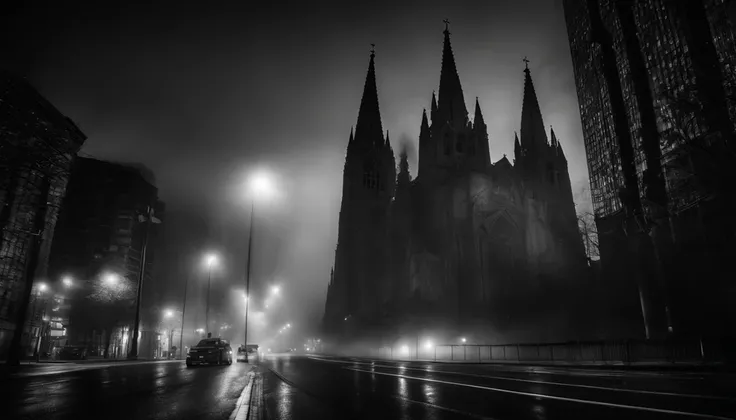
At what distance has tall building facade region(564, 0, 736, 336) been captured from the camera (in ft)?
81.5

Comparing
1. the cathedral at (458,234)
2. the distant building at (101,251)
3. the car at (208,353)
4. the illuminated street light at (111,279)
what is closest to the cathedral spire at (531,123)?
the cathedral at (458,234)

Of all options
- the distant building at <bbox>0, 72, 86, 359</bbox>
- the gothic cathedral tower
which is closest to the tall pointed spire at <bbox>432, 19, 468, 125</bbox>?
the gothic cathedral tower

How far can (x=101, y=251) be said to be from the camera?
5566 centimetres

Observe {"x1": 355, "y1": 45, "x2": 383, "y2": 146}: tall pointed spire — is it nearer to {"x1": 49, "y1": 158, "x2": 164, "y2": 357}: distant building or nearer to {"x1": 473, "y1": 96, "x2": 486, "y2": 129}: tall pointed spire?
{"x1": 473, "y1": 96, "x2": 486, "y2": 129}: tall pointed spire

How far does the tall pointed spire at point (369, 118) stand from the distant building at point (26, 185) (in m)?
50.5

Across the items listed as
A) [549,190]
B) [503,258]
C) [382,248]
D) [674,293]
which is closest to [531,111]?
[549,190]

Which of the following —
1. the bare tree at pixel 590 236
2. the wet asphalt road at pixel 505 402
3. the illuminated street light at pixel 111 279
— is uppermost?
the bare tree at pixel 590 236

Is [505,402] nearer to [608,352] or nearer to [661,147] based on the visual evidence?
[608,352]

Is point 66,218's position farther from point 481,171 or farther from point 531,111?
point 531,111

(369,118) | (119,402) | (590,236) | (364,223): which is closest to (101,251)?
(364,223)

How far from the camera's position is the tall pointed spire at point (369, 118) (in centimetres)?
8075

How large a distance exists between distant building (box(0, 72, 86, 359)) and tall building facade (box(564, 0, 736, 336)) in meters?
33.3

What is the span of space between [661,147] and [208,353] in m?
45.2

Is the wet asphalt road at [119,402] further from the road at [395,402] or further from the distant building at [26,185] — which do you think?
the distant building at [26,185]
